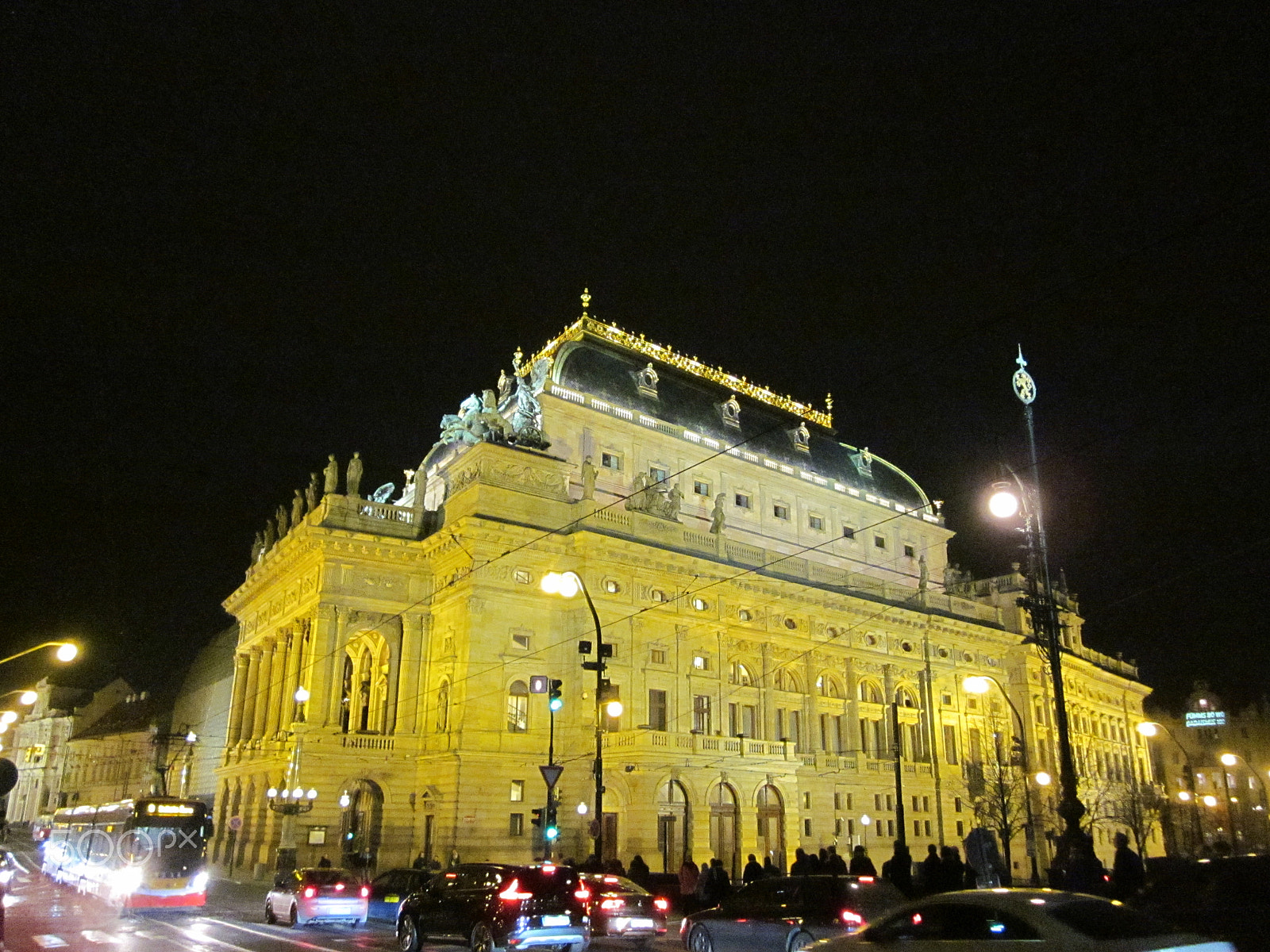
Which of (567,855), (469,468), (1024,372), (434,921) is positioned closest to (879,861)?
(567,855)

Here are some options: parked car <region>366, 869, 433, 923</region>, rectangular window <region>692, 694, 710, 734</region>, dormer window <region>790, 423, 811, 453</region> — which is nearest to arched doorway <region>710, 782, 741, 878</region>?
rectangular window <region>692, 694, 710, 734</region>

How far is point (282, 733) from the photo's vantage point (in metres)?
43.2

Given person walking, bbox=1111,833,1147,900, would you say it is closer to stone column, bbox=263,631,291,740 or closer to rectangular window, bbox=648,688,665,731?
rectangular window, bbox=648,688,665,731

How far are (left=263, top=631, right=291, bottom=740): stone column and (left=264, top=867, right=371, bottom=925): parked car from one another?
72.2 ft

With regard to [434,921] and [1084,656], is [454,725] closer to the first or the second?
[434,921]

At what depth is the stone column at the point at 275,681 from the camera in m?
46.2

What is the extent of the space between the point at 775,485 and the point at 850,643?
10.5 m

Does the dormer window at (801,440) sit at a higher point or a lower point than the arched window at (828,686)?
higher

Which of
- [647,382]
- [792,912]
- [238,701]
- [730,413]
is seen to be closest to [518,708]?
[238,701]

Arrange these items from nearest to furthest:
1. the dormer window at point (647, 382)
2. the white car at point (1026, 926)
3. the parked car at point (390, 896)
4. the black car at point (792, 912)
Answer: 1. the white car at point (1026, 926)
2. the black car at point (792, 912)
3. the parked car at point (390, 896)
4. the dormer window at point (647, 382)

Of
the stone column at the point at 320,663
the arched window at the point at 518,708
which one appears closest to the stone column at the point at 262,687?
the stone column at the point at 320,663

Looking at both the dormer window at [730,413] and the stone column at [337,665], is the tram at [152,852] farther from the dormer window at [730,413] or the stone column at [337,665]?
the dormer window at [730,413]

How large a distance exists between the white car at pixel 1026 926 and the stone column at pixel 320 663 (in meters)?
34.5

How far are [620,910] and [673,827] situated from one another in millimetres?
21762
